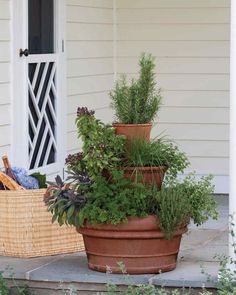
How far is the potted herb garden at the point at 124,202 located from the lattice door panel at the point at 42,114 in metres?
2.02

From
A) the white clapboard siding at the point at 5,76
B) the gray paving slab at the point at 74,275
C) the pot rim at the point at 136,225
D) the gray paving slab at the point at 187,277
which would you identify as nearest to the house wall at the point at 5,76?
the white clapboard siding at the point at 5,76

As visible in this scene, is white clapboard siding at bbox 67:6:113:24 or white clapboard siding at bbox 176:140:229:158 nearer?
white clapboard siding at bbox 67:6:113:24

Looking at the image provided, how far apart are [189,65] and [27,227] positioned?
135 inches

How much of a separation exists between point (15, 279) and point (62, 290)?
316mm

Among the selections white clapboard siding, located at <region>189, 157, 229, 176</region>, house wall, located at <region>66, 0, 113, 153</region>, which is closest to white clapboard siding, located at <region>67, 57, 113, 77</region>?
house wall, located at <region>66, 0, 113, 153</region>

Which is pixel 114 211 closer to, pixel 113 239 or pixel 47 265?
pixel 113 239

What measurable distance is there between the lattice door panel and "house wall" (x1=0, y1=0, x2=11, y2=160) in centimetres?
44

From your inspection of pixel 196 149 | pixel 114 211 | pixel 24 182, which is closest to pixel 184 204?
pixel 114 211

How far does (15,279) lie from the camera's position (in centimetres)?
553

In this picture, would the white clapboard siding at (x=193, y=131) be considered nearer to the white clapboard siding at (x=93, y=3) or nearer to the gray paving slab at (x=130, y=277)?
the white clapboard siding at (x=93, y=3)

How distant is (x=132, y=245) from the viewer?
5.36 metres

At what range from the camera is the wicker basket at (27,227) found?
6027 millimetres

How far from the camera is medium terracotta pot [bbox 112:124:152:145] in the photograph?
17.8ft

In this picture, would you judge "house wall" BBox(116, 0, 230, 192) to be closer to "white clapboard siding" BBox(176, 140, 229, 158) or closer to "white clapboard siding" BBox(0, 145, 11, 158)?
"white clapboard siding" BBox(176, 140, 229, 158)
